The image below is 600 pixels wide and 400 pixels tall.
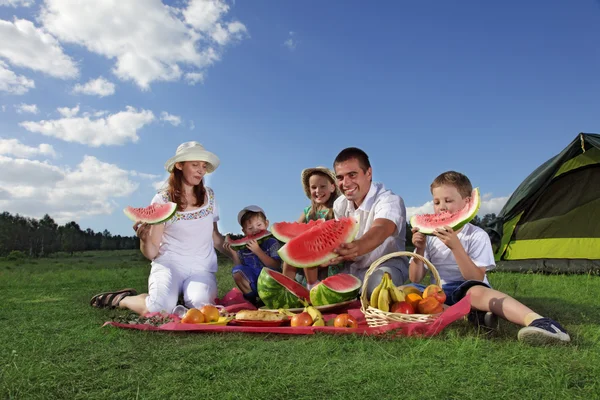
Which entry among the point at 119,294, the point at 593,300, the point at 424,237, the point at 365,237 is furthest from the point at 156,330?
the point at 593,300

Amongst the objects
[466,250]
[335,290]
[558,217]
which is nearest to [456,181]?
[466,250]

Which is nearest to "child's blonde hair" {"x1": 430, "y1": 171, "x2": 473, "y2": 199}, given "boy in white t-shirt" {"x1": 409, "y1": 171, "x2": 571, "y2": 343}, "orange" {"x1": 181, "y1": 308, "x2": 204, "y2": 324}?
"boy in white t-shirt" {"x1": 409, "y1": 171, "x2": 571, "y2": 343}

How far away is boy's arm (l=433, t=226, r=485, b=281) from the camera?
3.63 metres

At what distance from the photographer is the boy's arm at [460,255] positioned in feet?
11.9

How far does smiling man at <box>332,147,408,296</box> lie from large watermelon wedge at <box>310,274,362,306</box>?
0.18 metres

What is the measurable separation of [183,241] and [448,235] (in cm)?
270

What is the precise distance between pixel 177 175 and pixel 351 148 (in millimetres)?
1823

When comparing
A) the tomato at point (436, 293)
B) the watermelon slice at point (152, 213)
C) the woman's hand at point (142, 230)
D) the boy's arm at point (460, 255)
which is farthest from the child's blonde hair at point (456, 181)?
the woman's hand at point (142, 230)

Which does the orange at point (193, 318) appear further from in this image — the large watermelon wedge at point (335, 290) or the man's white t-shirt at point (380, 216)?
the man's white t-shirt at point (380, 216)

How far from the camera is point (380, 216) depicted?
4.52 m

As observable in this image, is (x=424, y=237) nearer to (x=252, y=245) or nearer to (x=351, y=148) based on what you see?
(x=351, y=148)

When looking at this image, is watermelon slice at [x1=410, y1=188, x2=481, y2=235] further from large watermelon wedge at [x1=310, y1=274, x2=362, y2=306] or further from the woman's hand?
the woman's hand

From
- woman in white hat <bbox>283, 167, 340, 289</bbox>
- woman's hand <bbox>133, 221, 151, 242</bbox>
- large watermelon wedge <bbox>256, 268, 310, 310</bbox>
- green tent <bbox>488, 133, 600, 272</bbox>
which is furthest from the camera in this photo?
green tent <bbox>488, 133, 600, 272</bbox>

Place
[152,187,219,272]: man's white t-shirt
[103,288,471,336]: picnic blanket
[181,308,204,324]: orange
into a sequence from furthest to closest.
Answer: [152,187,219,272]: man's white t-shirt
[181,308,204,324]: orange
[103,288,471,336]: picnic blanket
